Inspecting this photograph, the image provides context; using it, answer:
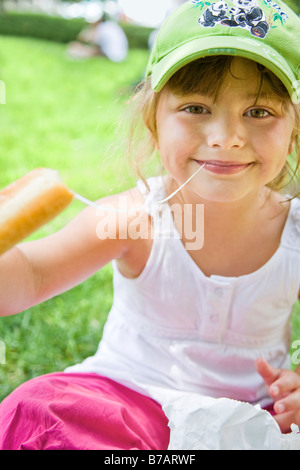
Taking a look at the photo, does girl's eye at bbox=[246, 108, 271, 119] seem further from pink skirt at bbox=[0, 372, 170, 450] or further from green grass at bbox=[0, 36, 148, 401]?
pink skirt at bbox=[0, 372, 170, 450]

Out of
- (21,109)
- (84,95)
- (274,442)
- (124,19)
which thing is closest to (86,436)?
(274,442)

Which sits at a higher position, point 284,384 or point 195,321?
point 195,321

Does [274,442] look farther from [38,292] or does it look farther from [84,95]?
[84,95]

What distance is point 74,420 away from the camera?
1.24m

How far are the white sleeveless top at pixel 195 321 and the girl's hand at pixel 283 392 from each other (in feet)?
0.35

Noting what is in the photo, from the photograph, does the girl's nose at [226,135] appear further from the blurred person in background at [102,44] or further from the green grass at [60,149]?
the blurred person in background at [102,44]

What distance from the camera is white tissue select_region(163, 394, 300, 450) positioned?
3.76ft

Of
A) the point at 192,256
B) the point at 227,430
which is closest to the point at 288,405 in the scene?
the point at 227,430

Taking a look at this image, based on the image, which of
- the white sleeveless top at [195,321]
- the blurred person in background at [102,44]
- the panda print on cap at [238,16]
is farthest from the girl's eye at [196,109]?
the blurred person in background at [102,44]

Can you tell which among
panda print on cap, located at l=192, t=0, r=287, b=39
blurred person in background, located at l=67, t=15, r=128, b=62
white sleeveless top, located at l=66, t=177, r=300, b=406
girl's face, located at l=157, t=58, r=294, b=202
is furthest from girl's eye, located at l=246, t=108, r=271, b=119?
blurred person in background, located at l=67, t=15, r=128, b=62

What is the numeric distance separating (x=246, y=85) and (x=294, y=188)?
486mm

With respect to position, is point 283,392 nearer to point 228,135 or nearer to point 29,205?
point 228,135

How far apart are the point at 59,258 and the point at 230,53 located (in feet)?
1.78

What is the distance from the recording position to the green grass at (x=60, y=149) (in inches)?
74.1
